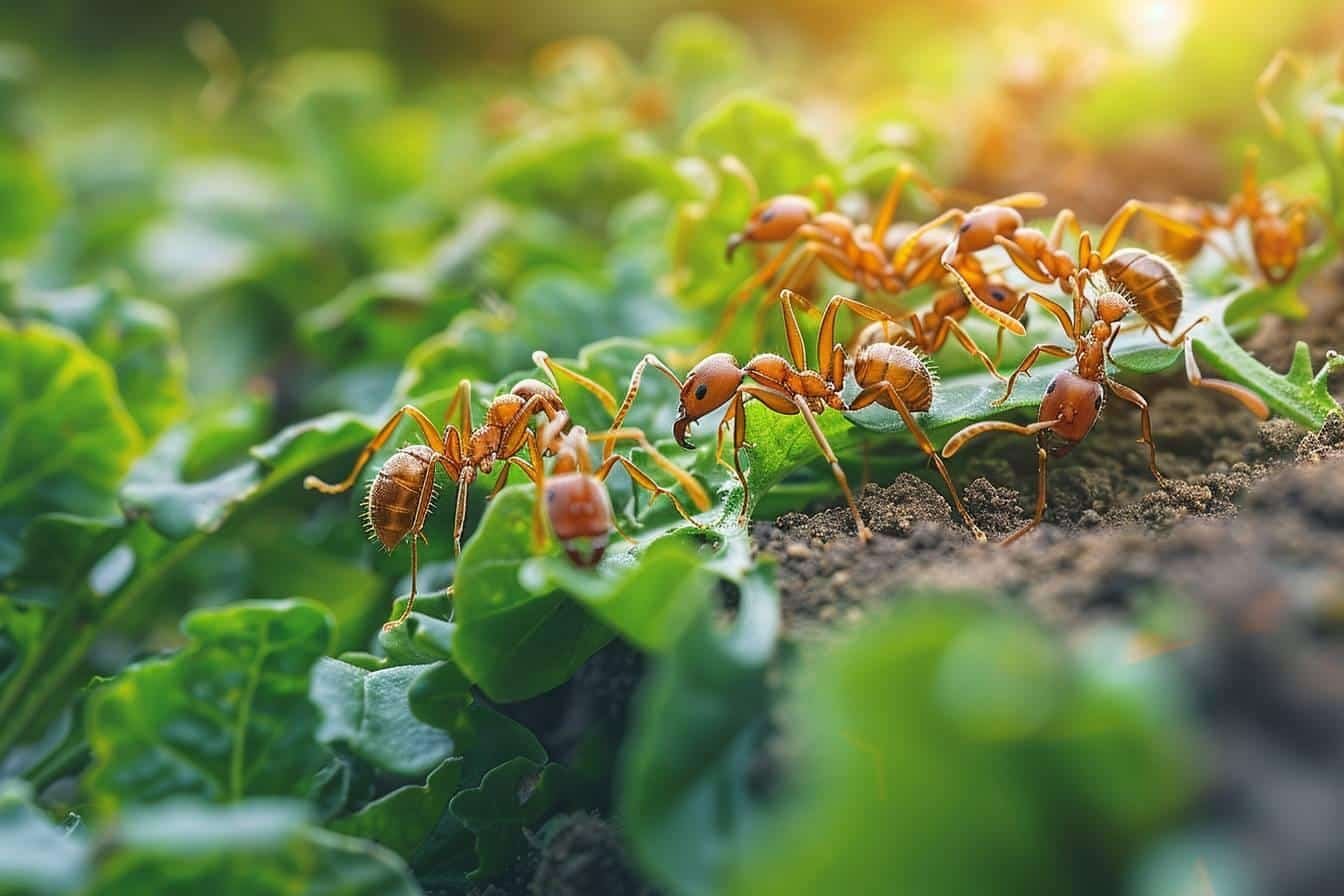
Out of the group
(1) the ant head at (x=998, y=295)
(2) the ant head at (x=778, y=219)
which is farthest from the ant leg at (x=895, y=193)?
(1) the ant head at (x=998, y=295)

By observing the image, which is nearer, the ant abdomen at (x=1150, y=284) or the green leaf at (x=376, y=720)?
the green leaf at (x=376, y=720)

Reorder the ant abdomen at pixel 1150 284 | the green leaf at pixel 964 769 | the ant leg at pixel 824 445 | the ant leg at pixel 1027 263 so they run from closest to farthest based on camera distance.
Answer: the green leaf at pixel 964 769 < the ant leg at pixel 824 445 < the ant abdomen at pixel 1150 284 < the ant leg at pixel 1027 263

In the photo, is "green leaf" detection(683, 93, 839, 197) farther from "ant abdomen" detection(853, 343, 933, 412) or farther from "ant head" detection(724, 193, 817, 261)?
"ant abdomen" detection(853, 343, 933, 412)

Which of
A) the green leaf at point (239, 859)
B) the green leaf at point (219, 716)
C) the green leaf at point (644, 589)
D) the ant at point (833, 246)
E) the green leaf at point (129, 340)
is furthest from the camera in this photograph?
the green leaf at point (129, 340)

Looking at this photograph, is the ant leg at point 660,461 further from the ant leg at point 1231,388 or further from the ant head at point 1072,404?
the ant leg at point 1231,388

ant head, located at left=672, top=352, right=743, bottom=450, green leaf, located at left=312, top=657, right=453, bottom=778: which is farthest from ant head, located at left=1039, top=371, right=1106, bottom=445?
green leaf, located at left=312, top=657, right=453, bottom=778

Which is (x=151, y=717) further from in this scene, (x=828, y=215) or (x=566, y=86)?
(x=566, y=86)
